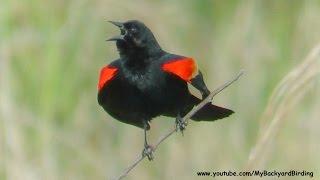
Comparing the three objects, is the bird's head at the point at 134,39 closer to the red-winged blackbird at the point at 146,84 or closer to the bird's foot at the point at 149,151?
the red-winged blackbird at the point at 146,84

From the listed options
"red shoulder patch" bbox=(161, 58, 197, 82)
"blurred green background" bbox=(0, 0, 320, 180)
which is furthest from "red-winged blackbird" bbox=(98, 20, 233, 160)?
"blurred green background" bbox=(0, 0, 320, 180)

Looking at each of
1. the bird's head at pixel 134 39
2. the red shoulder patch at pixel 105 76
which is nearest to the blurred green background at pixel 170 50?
the bird's head at pixel 134 39

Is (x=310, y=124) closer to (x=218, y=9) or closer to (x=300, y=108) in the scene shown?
(x=300, y=108)

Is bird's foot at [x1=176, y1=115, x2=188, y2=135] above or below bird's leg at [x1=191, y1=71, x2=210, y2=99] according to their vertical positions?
below

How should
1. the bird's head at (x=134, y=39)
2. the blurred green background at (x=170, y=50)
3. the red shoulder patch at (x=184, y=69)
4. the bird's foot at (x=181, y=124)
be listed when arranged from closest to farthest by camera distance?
the red shoulder patch at (x=184, y=69) < the bird's foot at (x=181, y=124) < the bird's head at (x=134, y=39) < the blurred green background at (x=170, y=50)

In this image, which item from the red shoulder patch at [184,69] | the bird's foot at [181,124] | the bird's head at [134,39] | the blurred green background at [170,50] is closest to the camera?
the red shoulder patch at [184,69]

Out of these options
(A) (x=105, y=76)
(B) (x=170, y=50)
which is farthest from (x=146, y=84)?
(B) (x=170, y=50)

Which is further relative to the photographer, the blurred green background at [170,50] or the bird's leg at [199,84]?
the blurred green background at [170,50]

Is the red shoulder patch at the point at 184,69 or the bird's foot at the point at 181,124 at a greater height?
the red shoulder patch at the point at 184,69

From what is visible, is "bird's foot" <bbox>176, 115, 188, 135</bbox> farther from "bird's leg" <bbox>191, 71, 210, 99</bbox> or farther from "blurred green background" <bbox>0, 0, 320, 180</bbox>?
"blurred green background" <bbox>0, 0, 320, 180</bbox>
